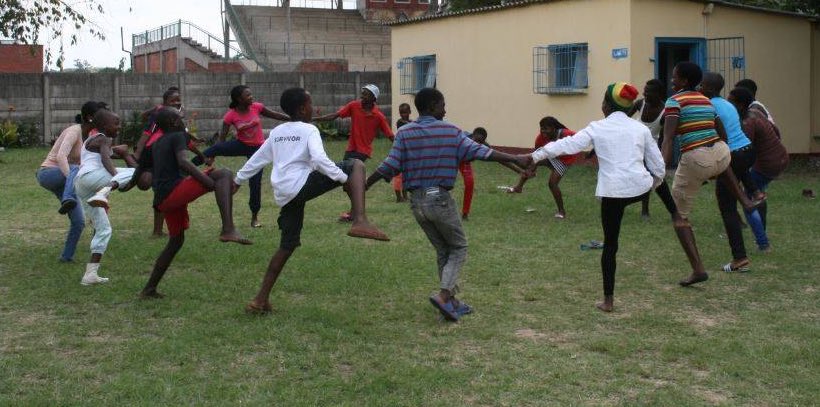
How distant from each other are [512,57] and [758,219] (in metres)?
12.0

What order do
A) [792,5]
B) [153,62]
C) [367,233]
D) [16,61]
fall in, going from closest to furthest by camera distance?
[367,233]
[792,5]
[16,61]
[153,62]

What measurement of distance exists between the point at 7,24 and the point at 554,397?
13629 mm

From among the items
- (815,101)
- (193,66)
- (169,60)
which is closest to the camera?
(815,101)

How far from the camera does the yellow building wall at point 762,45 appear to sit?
18766 millimetres

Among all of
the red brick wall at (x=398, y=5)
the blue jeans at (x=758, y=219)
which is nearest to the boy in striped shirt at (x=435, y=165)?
the blue jeans at (x=758, y=219)

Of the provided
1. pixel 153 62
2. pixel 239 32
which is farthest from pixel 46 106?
pixel 153 62

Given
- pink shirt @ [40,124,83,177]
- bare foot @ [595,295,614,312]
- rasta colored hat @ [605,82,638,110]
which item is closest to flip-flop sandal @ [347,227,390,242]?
bare foot @ [595,295,614,312]

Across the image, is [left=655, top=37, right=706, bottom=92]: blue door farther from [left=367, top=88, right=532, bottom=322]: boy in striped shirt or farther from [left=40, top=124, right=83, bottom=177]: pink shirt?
[left=367, top=88, right=532, bottom=322]: boy in striped shirt

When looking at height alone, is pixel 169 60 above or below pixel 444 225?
above

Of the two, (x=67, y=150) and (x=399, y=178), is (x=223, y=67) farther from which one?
(x=67, y=150)

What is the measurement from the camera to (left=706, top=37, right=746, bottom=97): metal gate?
1955cm

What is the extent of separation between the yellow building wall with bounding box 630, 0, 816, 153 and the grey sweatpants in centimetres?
1182

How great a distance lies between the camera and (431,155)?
7359mm

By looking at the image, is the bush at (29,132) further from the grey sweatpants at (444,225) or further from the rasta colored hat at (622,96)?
the rasta colored hat at (622,96)
